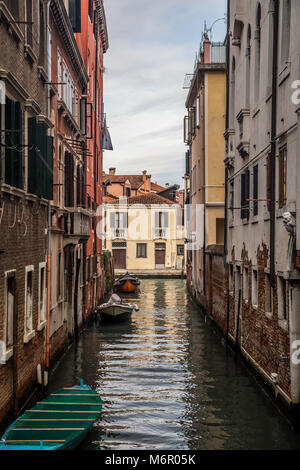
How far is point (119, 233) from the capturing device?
186ft

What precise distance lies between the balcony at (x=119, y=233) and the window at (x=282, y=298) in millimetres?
44689

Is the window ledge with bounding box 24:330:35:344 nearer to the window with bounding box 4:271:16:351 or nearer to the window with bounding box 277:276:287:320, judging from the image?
the window with bounding box 4:271:16:351

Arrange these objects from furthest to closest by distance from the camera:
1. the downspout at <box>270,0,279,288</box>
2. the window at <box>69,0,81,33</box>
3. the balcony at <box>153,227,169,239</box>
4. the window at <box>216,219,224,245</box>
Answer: the balcony at <box>153,227,169,239</box>
the window at <box>216,219,224,245</box>
the window at <box>69,0,81,33</box>
the downspout at <box>270,0,279,288</box>

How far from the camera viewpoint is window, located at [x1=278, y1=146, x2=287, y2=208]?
11.9m

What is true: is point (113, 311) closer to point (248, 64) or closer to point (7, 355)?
point (248, 64)

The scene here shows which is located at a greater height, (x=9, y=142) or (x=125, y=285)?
(x=9, y=142)

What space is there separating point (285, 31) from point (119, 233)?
45.1 meters

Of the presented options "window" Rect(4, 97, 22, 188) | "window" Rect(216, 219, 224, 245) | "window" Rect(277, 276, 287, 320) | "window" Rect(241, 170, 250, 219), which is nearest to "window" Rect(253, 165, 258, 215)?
"window" Rect(241, 170, 250, 219)

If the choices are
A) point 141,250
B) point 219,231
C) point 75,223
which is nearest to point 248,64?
point 75,223

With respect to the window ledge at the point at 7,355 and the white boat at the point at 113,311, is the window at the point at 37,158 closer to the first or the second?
the window ledge at the point at 7,355

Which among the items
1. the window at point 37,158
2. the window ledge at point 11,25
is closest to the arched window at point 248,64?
the window at point 37,158

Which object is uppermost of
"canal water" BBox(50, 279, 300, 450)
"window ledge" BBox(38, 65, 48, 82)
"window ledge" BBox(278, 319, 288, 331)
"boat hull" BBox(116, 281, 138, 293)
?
"window ledge" BBox(38, 65, 48, 82)

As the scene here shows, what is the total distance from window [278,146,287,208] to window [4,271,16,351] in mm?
5176
